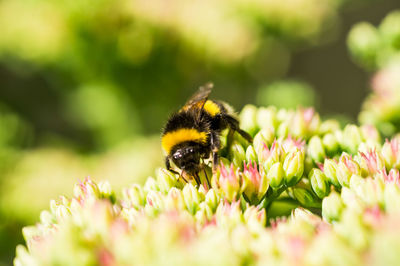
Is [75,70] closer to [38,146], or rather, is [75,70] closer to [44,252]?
[38,146]

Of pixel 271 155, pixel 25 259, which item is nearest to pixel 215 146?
pixel 271 155

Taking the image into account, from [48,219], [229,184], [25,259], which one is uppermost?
[48,219]

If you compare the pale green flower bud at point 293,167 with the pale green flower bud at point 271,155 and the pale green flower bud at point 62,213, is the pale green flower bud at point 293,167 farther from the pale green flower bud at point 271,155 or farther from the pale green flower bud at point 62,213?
the pale green flower bud at point 62,213

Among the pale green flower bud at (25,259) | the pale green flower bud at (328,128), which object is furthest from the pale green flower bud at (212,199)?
the pale green flower bud at (328,128)

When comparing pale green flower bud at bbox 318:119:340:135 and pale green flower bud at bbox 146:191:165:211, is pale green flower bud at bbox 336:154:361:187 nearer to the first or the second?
pale green flower bud at bbox 318:119:340:135

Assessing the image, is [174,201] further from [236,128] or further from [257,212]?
[236,128]

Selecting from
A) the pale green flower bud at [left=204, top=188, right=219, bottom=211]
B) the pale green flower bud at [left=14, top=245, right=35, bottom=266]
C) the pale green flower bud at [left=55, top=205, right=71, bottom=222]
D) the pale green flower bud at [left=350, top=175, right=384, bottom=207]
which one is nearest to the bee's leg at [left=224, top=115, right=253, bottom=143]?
the pale green flower bud at [left=204, top=188, right=219, bottom=211]
